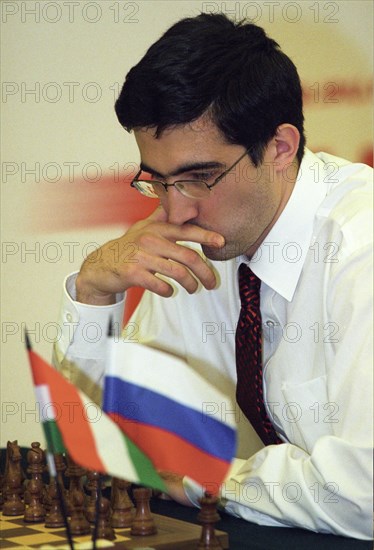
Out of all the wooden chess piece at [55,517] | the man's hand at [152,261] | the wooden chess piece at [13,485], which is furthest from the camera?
the man's hand at [152,261]

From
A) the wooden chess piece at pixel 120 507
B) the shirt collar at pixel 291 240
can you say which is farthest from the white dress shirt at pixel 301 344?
the wooden chess piece at pixel 120 507

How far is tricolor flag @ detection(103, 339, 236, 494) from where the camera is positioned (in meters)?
1.10

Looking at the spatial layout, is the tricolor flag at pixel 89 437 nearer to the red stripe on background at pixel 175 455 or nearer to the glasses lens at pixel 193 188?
the red stripe on background at pixel 175 455

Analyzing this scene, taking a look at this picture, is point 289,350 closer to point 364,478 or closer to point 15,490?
point 364,478

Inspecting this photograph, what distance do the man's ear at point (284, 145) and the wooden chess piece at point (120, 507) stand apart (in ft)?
2.34

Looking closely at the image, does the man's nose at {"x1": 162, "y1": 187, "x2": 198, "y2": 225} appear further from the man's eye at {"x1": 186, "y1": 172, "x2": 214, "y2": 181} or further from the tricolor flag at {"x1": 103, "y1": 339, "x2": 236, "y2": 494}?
the tricolor flag at {"x1": 103, "y1": 339, "x2": 236, "y2": 494}

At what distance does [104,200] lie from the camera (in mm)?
2998

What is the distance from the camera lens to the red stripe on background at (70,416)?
1039 millimetres

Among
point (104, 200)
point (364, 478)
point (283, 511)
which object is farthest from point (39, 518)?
point (104, 200)

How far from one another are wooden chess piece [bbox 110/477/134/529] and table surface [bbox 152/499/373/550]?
9 cm

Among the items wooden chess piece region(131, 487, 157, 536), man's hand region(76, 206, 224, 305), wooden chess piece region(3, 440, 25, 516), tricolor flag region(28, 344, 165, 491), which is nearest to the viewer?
tricolor flag region(28, 344, 165, 491)

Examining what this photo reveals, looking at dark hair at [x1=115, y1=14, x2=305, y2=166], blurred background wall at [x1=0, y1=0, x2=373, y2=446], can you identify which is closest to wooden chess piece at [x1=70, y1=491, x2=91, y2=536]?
dark hair at [x1=115, y1=14, x2=305, y2=166]

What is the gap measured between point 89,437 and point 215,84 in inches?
33.9

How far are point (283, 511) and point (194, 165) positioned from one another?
25.4 inches
